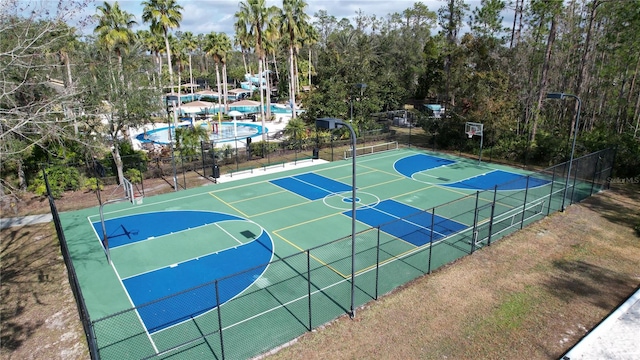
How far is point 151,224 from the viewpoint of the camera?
750 inches

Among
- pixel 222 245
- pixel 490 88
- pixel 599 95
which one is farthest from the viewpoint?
pixel 599 95

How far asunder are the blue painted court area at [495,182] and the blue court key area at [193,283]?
545 inches

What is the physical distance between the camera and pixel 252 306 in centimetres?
1220

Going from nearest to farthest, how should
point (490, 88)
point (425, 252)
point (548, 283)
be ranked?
1. point (548, 283)
2. point (425, 252)
3. point (490, 88)

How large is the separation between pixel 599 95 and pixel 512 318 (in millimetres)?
33386

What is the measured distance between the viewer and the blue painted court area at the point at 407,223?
17.0 m

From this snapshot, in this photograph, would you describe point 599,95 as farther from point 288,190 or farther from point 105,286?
point 105,286

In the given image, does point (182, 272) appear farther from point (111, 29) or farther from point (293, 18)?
point (293, 18)

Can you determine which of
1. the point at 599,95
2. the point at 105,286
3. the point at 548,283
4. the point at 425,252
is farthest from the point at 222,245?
the point at 599,95

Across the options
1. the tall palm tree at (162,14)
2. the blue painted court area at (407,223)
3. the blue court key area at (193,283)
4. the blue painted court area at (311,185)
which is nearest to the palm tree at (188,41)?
the tall palm tree at (162,14)

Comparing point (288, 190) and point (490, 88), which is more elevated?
point (490, 88)

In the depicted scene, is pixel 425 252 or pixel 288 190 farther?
pixel 288 190

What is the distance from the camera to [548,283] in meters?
13.5

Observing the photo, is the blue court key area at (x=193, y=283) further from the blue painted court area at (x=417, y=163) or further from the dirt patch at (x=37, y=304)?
the blue painted court area at (x=417, y=163)
